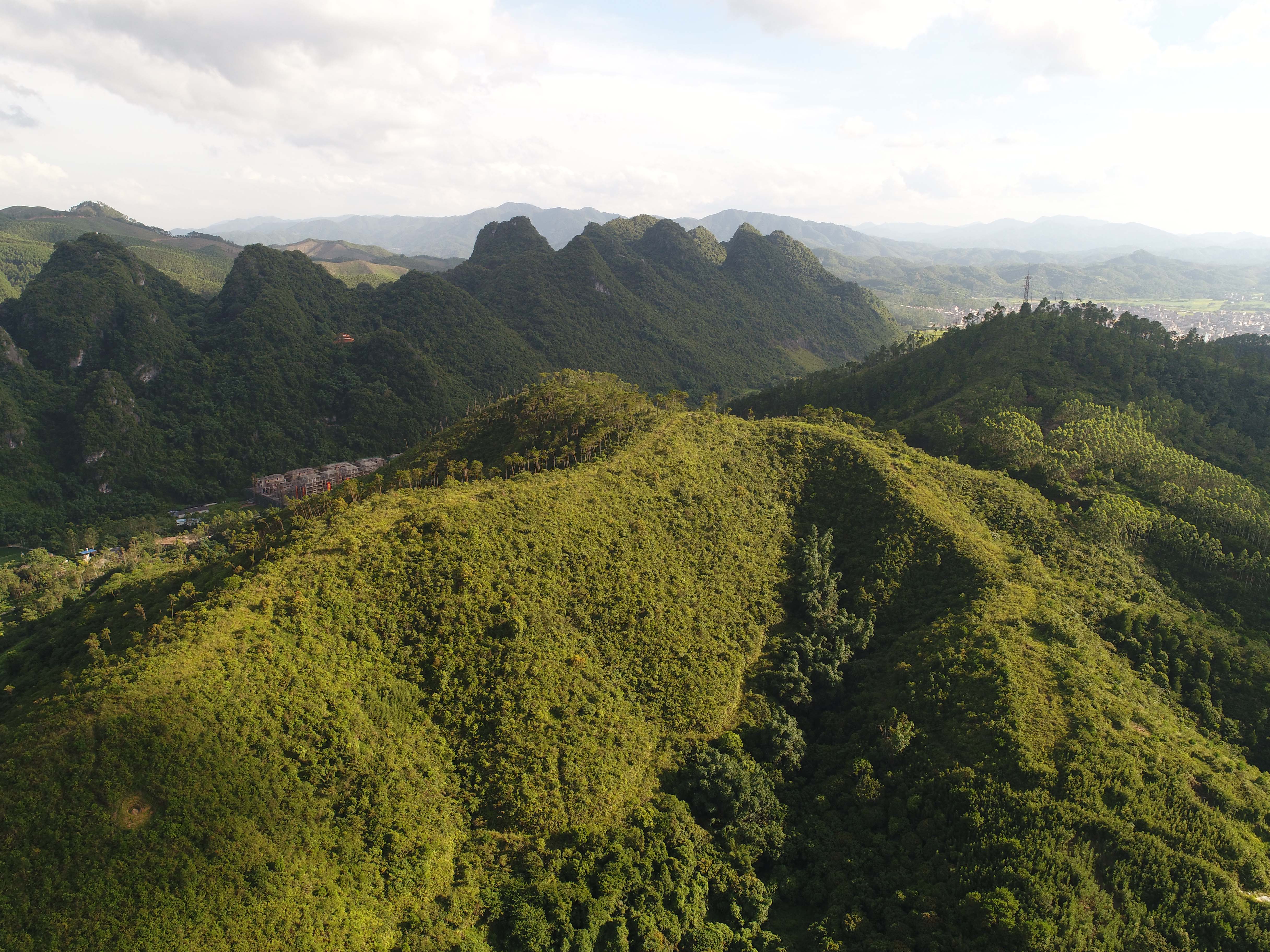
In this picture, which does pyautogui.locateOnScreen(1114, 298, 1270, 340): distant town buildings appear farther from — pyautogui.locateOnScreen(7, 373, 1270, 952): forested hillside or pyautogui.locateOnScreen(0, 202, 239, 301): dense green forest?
pyautogui.locateOnScreen(0, 202, 239, 301): dense green forest

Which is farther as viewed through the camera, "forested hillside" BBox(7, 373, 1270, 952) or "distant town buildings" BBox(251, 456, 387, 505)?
"distant town buildings" BBox(251, 456, 387, 505)

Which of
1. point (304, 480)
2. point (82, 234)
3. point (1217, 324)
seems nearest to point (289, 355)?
point (304, 480)

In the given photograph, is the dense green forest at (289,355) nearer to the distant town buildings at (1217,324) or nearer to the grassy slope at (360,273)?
the grassy slope at (360,273)

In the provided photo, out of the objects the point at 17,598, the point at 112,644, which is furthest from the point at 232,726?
the point at 17,598

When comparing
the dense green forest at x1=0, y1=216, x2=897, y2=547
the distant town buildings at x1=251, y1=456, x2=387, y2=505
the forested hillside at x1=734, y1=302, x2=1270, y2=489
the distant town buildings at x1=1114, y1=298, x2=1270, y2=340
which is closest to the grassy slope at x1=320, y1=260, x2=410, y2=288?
the dense green forest at x1=0, y1=216, x2=897, y2=547

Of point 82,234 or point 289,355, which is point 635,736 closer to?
point 289,355

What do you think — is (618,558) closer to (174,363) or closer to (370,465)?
(370,465)

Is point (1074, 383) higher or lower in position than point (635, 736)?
higher
